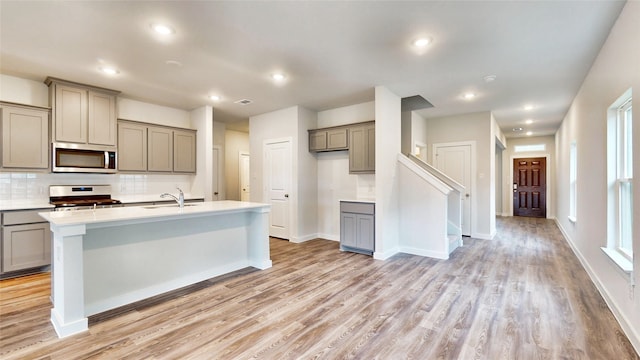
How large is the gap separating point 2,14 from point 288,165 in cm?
399

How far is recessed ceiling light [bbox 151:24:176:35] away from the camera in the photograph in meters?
2.67

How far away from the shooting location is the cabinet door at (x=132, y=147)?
187 inches

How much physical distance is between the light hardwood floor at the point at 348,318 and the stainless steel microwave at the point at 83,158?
1510mm

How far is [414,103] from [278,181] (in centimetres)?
305

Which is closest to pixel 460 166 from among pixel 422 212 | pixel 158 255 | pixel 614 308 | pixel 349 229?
pixel 422 212

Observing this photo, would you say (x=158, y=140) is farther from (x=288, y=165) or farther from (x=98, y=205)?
(x=288, y=165)

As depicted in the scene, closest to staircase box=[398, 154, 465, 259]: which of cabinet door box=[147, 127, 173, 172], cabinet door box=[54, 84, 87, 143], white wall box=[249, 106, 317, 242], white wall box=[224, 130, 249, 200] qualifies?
white wall box=[249, 106, 317, 242]

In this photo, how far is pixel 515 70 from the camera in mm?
3723

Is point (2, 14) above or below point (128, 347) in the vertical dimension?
above

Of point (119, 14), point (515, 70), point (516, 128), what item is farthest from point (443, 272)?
point (516, 128)

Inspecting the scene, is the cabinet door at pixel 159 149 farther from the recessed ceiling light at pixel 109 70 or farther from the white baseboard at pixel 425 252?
the white baseboard at pixel 425 252

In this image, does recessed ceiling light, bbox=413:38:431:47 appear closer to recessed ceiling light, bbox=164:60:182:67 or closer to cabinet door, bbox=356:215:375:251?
cabinet door, bbox=356:215:375:251

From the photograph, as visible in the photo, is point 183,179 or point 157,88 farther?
point 183,179

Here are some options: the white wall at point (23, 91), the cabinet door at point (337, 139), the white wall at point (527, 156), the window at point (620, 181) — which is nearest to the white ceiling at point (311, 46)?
the white wall at point (23, 91)
